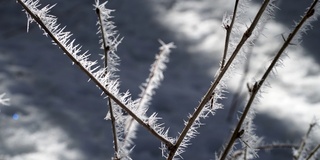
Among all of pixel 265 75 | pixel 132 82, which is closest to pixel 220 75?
pixel 265 75

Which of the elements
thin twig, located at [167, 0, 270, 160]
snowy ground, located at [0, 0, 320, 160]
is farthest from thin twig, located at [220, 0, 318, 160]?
snowy ground, located at [0, 0, 320, 160]

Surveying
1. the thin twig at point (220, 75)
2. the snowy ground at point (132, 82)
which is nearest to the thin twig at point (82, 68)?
the thin twig at point (220, 75)

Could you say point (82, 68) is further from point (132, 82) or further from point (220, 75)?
point (132, 82)

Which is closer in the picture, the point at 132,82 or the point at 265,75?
the point at 265,75

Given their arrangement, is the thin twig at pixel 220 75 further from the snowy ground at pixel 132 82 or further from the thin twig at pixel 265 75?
the snowy ground at pixel 132 82

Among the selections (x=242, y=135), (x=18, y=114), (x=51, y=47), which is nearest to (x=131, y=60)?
(x=51, y=47)

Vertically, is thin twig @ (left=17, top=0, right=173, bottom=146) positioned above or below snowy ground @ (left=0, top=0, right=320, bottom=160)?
below

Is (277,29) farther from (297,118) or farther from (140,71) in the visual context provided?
(140,71)

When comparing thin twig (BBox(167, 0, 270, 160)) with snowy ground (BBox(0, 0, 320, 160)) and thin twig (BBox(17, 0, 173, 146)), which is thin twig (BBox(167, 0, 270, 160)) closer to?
thin twig (BBox(17, 0, 173, 146))
